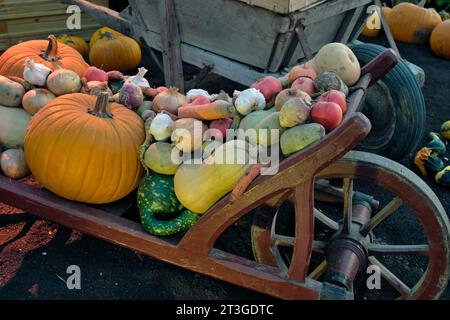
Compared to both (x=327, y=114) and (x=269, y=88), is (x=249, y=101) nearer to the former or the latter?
(x=269, y=88)

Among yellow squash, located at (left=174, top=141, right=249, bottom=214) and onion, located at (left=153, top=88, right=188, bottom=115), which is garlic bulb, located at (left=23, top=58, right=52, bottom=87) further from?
yellow squash, located at (left=174, top=141, right=249, bottom=214)

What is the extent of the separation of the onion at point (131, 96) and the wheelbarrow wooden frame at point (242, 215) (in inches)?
21.4

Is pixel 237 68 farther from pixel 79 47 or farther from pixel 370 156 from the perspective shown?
pixel 79 47

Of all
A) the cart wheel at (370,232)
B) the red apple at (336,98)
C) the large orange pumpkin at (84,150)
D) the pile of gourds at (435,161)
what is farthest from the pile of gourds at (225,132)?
the pile of gourds at (435,161)

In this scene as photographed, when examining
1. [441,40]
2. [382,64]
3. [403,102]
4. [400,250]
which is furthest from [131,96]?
Result: [441,40]

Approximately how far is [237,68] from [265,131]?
152cm

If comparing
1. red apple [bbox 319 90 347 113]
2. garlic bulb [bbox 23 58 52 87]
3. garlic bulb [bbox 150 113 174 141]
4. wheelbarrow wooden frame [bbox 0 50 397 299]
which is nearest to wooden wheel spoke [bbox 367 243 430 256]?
wheelbarrow wooden frame [bbox 0 50 397 299]

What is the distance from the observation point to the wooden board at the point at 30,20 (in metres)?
4.55

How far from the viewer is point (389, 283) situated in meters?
2.45

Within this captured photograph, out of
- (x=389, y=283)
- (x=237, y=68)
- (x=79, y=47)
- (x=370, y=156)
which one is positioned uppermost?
(x=370, y=156)

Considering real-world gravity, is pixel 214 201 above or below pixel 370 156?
below

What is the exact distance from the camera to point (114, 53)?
4371 mm

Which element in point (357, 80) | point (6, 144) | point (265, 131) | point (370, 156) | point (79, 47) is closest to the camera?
point (265, 131)
